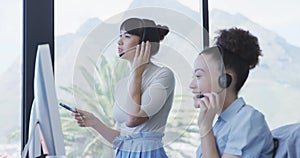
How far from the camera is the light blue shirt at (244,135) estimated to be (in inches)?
53.7

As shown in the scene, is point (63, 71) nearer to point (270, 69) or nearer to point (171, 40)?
point (171, 40)

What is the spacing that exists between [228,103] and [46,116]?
0.79m

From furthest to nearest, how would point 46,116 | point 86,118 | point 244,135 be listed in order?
point 86,118, point 244,135, point 46,116

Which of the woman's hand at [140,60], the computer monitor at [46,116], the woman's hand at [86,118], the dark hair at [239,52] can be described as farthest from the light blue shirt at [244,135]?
the computer monitor at [46,116]

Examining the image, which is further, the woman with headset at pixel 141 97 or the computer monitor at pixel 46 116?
the woman with headset at pixel 141 97


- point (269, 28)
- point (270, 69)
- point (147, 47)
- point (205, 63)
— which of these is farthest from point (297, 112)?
point (147, 47)

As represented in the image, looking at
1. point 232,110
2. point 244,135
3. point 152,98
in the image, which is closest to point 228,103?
point 232,110

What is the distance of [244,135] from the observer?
4.51 ft

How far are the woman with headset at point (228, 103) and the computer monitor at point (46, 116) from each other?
65 centimetres

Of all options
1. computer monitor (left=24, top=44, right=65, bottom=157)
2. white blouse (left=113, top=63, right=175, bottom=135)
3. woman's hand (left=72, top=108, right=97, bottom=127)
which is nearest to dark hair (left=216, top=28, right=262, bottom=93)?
white blouse (left=113, top=63, right=175, bottom=135)

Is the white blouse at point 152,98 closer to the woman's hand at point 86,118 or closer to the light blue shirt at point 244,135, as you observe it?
the woman's hand at point 86,118

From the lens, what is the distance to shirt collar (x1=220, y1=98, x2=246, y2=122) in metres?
1.47

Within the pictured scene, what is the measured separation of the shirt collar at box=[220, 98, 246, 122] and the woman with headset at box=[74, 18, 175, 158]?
0.20 m

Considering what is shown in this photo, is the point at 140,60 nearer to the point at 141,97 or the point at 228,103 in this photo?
the point at 141,97
